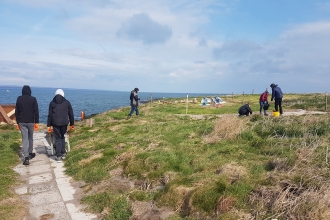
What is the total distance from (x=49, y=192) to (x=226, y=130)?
20.5ft

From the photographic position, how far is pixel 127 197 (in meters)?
6.23

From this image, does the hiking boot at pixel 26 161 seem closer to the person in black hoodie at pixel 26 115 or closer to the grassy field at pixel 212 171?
the person in black hoodie at pixel 26 115

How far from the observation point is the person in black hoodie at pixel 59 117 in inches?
368

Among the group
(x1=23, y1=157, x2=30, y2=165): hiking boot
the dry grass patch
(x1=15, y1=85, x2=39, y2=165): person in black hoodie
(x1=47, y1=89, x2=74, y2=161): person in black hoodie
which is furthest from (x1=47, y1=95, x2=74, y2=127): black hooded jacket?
→ the dry grass patch

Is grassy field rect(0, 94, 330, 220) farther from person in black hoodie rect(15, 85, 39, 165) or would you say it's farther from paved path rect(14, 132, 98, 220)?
person in black hoodie rect(15, 85, 39, 165)

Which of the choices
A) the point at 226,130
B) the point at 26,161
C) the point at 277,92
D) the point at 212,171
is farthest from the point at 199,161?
the point at 277,92

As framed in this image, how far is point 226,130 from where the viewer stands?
10703mm

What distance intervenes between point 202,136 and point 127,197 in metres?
5.40

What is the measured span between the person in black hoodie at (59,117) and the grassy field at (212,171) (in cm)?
59

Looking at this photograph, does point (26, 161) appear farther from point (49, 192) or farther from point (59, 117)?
point (49, 192)

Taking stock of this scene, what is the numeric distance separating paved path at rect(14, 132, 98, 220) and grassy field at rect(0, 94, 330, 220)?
0.28 meters

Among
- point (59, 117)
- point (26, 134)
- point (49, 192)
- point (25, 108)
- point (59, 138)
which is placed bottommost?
point (49, 192)

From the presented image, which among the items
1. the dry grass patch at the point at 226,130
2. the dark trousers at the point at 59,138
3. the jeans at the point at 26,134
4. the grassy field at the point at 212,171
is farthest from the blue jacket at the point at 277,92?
the jeans at the point at 26,134

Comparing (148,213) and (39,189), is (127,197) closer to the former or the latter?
(148,213)
